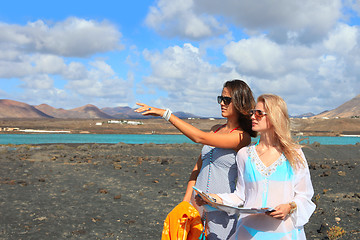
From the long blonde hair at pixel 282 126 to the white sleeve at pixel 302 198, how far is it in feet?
A: 0.19

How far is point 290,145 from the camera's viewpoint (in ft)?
8.20

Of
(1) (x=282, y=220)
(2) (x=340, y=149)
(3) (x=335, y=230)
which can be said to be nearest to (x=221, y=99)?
(1) (x=282, y=220)

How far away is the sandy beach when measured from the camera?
313 inches

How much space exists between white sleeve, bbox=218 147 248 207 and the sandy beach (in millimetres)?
1205

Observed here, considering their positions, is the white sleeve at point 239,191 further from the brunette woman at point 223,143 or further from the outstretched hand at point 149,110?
the outstretched hand at point 149,110

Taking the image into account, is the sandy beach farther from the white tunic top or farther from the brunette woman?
the white tunic top

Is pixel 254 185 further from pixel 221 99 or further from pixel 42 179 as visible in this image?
pixel 42 179

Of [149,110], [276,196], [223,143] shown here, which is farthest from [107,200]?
[276,196]

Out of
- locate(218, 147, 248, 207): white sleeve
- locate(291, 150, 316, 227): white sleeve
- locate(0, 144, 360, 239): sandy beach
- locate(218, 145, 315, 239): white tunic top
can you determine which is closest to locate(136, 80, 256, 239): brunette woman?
locate(218, 147, 248, 207): white sleeve

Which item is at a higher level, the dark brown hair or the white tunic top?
the dark brown hair

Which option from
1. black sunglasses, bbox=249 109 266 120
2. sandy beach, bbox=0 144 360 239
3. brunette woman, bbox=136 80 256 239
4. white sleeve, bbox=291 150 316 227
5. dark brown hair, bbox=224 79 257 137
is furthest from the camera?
sandy beach, bbox=0 144 360 239

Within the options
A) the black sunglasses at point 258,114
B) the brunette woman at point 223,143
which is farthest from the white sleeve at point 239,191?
the black sunglasses at point 258,114

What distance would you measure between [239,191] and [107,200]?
350 inches

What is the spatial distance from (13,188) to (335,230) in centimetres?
1046
